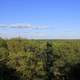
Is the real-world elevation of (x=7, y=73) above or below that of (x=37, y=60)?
below

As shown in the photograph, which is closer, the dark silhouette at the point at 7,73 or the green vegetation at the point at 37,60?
the dark silhouette at the point at 7,73

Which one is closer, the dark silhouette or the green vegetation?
the dark silhouette

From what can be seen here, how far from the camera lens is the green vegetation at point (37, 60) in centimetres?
3020

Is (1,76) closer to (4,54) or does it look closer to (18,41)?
(4,54)

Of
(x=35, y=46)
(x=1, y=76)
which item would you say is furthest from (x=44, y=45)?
(x=1, y=76)

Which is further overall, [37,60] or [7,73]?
[37,60]

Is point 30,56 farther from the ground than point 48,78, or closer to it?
farther from the ground

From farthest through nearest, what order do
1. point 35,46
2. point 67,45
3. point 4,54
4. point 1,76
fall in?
point 67,45 < point 35,46 < point 4,54 < point 1,76

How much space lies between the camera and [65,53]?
115ft

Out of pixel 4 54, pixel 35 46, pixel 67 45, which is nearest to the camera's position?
pixel 4 54

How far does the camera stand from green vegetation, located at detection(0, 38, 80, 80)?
1189 inches

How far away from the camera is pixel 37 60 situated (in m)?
31.7

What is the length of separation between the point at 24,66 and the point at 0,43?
3.86m

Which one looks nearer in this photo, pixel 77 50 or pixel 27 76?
pixel 27 76
